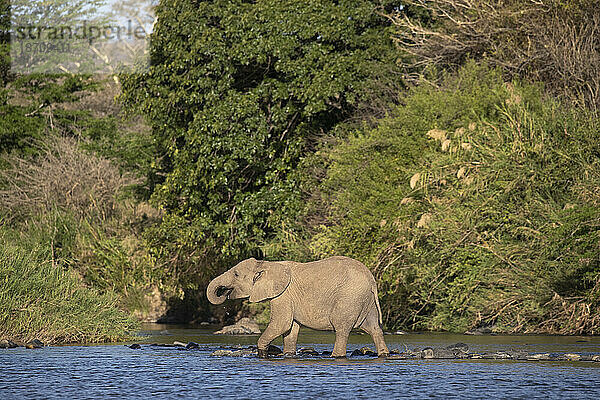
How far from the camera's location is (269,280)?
17344mm

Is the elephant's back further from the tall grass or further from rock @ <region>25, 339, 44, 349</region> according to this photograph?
the tall grass

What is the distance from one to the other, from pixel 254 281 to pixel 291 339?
116 cm

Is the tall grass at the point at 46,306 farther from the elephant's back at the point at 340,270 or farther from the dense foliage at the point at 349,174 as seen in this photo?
the elephant's back at the point at 340,270

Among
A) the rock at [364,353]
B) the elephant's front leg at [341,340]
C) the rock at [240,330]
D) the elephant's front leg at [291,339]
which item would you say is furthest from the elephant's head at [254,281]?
the rock at [240,330]

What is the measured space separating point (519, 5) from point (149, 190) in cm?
1367

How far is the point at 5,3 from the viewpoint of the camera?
46344mm

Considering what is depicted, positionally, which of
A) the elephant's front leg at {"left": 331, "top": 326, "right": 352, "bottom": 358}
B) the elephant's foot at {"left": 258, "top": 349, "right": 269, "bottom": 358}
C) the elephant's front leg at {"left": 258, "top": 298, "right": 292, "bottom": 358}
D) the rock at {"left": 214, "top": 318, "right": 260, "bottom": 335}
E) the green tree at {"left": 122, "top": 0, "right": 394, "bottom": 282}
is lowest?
the rock at {"left": 214, "top": 318, "right": 260, "bottom": 335}

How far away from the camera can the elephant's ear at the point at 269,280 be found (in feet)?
56.4

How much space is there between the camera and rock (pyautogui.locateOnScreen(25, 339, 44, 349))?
19.4 metres

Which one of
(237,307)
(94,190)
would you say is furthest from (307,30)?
(94,190)

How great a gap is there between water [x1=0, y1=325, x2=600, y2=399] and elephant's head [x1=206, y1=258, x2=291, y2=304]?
42.6 inches

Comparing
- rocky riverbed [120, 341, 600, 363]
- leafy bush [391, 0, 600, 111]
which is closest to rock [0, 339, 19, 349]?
rocky riverbed [120, 341, 600, 363]

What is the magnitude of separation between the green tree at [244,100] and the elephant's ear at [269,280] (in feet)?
39.2

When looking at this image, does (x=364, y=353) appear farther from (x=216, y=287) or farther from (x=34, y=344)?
(x=34, y=344)
